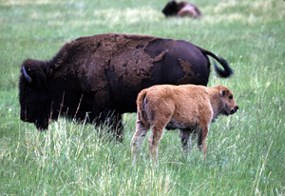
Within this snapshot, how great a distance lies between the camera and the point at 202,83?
861 cm

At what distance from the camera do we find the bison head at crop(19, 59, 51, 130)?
9.34m

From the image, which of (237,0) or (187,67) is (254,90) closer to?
(187,67)

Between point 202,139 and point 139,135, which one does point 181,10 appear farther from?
point 139,135

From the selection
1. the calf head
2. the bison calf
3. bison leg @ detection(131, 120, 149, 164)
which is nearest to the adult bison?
the calf head

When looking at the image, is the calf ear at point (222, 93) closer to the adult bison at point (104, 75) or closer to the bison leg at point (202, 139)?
the adult bison at point (104, 75)

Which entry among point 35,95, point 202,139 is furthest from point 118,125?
point 202,139

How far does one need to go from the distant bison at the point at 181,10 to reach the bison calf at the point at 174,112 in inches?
769

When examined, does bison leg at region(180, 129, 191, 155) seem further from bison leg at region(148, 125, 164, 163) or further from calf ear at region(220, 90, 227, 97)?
calf ear at region(220, 90, 227, 97)

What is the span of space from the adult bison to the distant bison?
18.0m

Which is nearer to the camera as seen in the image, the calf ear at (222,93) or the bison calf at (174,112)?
the bison calf at (174,112)

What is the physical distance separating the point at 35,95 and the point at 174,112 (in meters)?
2.99

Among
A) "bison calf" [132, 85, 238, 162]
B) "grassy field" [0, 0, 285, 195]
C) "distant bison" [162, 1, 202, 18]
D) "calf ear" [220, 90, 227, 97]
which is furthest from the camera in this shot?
"distant bison" [162, 1, 202, 18]

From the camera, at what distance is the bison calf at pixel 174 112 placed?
6.95 m

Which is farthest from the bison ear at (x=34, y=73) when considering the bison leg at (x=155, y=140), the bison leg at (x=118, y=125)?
the bison leg at (x=155, y=140)
